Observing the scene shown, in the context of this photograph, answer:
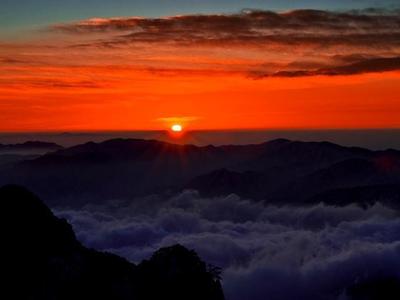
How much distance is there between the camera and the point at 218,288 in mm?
52031

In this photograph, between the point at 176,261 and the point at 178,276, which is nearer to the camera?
the point at 178,276

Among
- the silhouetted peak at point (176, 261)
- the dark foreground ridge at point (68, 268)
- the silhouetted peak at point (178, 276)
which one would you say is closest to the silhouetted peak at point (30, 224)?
the dark foreground ridge at point (68, 268)

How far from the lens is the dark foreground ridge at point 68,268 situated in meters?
46.3

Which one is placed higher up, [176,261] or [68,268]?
[176,261]

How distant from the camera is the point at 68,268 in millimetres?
47375

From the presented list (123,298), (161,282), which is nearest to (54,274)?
(123,298)

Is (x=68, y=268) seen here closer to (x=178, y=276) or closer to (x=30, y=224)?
(x=30, y=224)

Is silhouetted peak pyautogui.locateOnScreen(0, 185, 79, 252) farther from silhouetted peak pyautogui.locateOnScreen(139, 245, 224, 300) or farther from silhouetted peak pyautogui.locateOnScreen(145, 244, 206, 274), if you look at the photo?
silhouetted peak pyautogui.locateOnScreen(145, 244, 206, 274)

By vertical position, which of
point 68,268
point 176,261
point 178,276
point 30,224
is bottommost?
point 178,276

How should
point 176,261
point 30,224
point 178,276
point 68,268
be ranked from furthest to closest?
point 176,261 < point 30,224 < point 178,276 < point 68,268

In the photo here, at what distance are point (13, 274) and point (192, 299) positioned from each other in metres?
14.1

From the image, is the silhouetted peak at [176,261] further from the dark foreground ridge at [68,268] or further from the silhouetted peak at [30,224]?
the silhouetted peak at [30,224]

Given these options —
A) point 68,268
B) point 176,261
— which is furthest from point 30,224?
point 176,261

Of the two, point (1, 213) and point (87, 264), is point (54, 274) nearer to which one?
point (87, 264)
